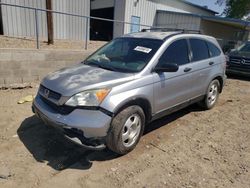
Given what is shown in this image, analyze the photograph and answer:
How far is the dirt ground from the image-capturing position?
9.55 feet

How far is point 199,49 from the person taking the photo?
15.9 feet

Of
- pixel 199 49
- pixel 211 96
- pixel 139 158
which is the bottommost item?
pixel 139 158

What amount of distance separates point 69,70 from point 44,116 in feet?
2.95

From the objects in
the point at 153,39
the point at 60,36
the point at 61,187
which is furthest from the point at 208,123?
the point at 60,36

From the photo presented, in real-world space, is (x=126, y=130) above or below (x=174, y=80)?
below

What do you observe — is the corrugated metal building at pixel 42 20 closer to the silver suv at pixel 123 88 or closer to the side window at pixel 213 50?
the silver suv at pixel 123 88

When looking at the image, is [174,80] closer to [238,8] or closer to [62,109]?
[62,109]

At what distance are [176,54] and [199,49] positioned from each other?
3.20 ft

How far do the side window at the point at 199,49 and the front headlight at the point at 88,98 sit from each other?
2415 millimetres

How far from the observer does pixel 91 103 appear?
9.71 feet

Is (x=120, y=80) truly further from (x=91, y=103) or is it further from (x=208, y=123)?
(x=208, y=123)

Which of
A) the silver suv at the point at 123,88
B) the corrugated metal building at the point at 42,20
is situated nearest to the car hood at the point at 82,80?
the silver suv at the point at 123,88

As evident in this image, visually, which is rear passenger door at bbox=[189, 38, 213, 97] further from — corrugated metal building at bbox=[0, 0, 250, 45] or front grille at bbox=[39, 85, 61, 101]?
corrugated metal building at bbox=[0, 0, 250, 45]

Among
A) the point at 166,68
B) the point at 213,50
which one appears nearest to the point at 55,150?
the point at 166,68
